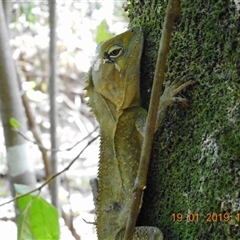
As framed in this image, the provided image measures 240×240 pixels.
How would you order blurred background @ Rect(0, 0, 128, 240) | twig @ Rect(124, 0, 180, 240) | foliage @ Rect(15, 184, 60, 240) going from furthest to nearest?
blurred background @ Rect(0, 0, 128, 240) < foliage @ Rect(15, 184, 60, 240) < twig @ Rect(124, 0, 180, 240)

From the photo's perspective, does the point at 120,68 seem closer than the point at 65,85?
Yes

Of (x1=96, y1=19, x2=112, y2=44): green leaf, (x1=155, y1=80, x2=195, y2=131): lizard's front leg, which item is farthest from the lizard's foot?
(x1=96, y1=19, x2=112, y2=44): green leaf

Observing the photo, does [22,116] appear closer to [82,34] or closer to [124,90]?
[124,90]

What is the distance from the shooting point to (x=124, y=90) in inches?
47.4

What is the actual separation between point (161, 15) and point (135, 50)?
124 mm

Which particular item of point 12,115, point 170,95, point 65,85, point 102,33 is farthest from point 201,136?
point 65,85

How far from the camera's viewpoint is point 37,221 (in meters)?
1.41

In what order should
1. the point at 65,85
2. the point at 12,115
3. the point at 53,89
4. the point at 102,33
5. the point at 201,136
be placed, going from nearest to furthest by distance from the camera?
the point at 201,136 → the point at 102,33 → the point at 12,115 → the point at 53,89 → the point at 65,85

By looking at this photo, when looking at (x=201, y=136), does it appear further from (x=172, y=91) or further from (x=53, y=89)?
(x=53, y=89)

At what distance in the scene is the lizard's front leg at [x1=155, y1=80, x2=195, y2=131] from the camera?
990 mm

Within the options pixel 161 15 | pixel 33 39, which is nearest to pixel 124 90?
pixel 161 15

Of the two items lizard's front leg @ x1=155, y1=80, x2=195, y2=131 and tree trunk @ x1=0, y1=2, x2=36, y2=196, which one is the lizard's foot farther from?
tree trunk @ x1=0, y1=2, x2=36, y2=196

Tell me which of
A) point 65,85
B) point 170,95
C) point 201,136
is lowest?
point 201,136

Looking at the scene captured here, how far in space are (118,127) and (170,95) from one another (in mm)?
255
